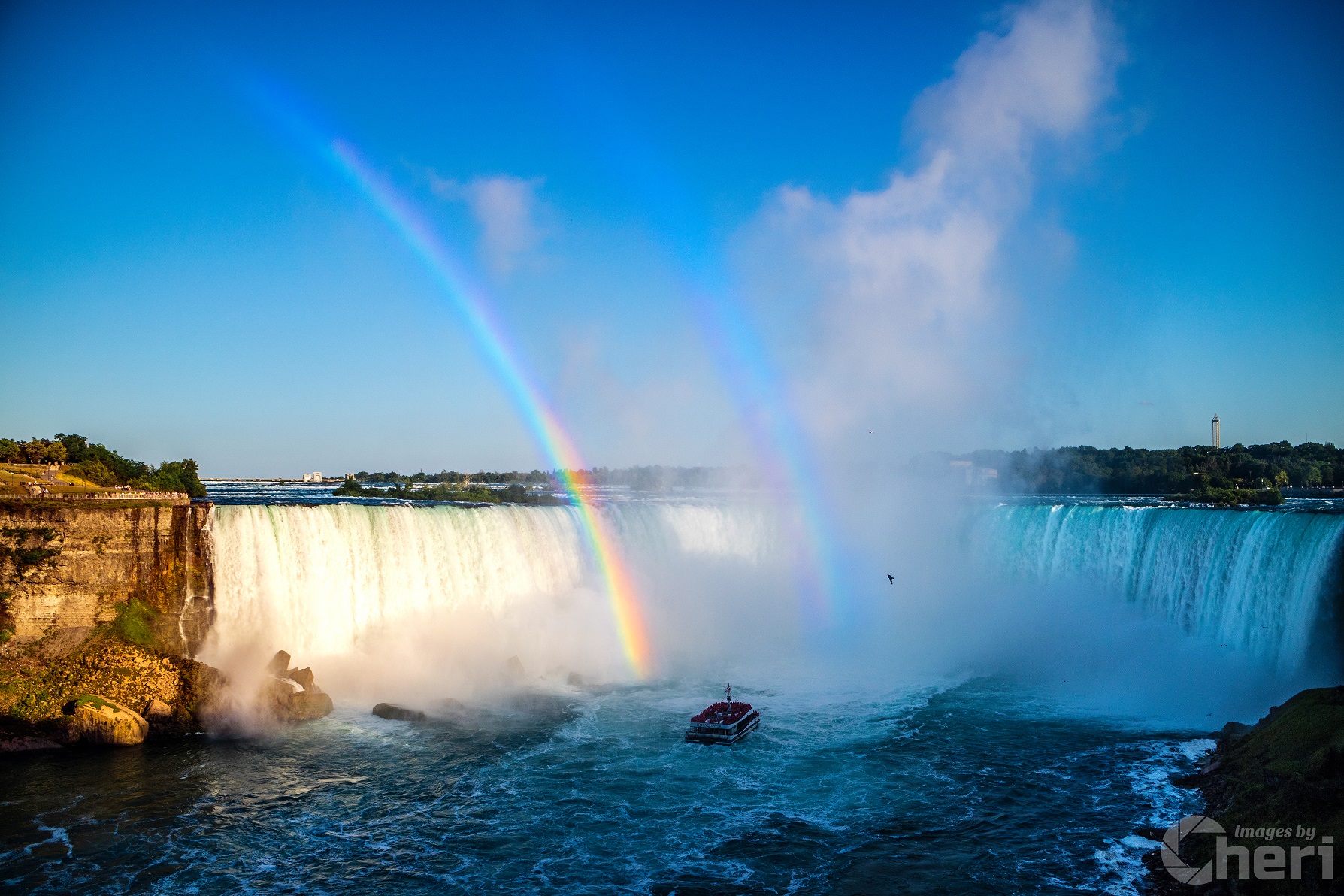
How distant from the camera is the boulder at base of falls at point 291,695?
67.6 feet

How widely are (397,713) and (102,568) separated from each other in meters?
8.85

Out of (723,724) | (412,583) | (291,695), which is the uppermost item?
(412,583)

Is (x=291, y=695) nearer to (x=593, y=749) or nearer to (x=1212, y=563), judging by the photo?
(x=593, y=749)

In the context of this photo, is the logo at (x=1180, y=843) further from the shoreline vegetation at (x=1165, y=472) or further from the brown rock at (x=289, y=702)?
the shoreline vegetation at (x=1165, y=472)

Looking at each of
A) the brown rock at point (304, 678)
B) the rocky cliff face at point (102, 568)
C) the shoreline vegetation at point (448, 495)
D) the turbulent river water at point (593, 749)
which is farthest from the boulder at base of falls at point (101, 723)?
the shoreline vegetation at point (448, 495)

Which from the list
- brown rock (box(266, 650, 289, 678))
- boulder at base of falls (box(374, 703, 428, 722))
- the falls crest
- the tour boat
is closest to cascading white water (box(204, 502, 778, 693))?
the falls crest

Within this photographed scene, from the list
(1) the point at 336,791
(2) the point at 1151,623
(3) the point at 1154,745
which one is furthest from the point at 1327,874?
(2) the point at 1151,623

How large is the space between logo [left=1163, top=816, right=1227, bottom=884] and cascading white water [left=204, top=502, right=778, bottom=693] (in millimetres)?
17296

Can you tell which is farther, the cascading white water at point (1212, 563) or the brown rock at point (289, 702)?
the cascading white water at point (1212, 563)

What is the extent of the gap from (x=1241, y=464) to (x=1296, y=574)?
4042 centimetres

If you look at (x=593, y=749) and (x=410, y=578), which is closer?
(x=593, y=749)

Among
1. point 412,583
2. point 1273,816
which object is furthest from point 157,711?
point 1273,816

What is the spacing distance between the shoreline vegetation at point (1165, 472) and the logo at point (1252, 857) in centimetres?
3399

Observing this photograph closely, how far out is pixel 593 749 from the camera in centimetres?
1880
